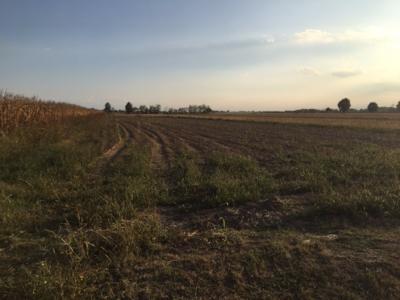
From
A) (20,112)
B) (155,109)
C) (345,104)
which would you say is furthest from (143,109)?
(20,112)

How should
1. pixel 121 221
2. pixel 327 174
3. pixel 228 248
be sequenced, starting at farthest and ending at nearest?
1. pixel 327 174
2. pixel 121 221
3. pixel 228 248

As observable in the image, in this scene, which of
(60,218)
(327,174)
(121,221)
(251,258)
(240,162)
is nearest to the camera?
(251,258)

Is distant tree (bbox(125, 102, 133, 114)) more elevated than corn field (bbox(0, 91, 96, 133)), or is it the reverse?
distant tree (bbox(125, 102, 133, 114))

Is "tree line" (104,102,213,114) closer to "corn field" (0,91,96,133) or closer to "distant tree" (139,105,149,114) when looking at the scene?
"distant tree" (139,105,149,114)

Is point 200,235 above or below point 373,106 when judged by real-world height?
below

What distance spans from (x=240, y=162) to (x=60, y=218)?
6.12m

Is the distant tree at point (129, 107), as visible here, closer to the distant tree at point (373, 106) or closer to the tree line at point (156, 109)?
the tree line at point (156, 109)

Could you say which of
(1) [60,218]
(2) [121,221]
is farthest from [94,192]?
(2) [121,221]

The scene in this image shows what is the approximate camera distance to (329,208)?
5.87 meters

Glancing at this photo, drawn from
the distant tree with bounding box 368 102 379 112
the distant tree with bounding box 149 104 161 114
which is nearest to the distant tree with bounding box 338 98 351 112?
the distant tree with bounding box 368 102 379 112

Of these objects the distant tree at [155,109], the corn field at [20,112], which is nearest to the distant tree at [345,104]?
the distant tree at [155,109]

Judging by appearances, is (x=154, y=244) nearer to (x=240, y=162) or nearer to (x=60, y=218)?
(x=60, y=218)

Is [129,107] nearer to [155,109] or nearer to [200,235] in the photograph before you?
[155,109]

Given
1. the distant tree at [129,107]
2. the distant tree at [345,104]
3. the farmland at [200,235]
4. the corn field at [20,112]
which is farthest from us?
the distant tree at [345,104]
